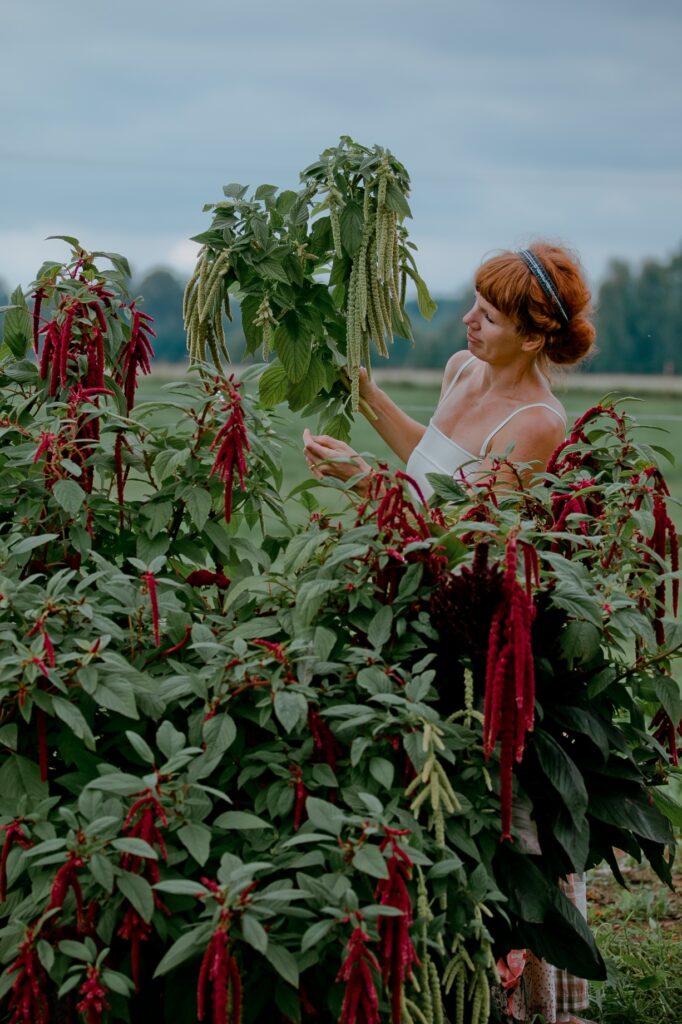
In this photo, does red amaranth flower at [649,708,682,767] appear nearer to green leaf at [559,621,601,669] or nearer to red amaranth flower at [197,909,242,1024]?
green leaf at [559,621,601,669]

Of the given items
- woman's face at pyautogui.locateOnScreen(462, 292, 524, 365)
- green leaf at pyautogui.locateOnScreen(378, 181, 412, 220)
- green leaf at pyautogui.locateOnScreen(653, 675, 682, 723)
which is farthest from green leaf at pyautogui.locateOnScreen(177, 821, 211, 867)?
woman's face at pyautogui.locateOnScreen(462, 292, 524, 365)

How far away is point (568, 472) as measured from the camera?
178 centimetres

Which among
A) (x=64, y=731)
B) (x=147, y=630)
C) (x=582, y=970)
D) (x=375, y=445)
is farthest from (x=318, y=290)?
(x=375, y=445)

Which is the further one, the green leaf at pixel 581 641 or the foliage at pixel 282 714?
the green leaf at pixel 581 641

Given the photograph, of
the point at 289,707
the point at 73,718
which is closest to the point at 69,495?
the point at 73,718

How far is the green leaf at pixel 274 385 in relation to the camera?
2.20 m

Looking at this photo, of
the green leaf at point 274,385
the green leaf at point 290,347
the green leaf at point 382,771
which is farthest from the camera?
the green leaf at point 274,385

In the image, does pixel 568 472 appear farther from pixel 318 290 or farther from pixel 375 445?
pixel 375 445

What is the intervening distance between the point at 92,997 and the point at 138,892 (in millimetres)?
111

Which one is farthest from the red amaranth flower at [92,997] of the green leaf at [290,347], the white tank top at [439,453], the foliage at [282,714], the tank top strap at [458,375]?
the tank top strap at [458,375]

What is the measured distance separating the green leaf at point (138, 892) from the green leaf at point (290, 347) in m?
1.04

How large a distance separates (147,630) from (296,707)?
1.09 ft

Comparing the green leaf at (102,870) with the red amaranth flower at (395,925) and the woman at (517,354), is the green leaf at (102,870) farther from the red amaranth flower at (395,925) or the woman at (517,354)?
the woman at (517,354)

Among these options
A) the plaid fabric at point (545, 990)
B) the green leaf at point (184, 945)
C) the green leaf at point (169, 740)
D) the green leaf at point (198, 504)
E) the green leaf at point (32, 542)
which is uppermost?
the green leaf at point (198, 504)
